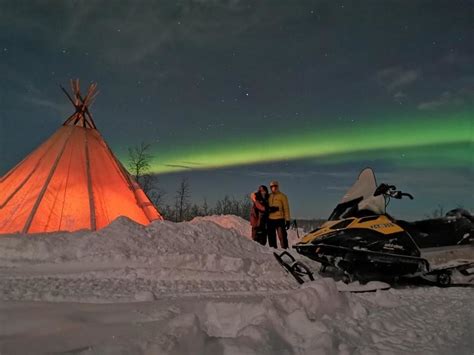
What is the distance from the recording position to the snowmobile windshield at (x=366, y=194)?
172 inches

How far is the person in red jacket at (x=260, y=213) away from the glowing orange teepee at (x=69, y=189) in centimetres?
293

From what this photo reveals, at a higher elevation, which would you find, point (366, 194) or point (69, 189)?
point (69, 189)

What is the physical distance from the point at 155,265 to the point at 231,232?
2231 millimetres

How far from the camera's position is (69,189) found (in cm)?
873

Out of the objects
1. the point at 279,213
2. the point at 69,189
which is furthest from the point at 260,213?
the point at 69,189

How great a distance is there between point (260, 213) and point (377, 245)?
4279mm

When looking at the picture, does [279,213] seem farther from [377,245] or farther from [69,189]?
[69,189]

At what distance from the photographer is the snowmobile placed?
13.4 ft

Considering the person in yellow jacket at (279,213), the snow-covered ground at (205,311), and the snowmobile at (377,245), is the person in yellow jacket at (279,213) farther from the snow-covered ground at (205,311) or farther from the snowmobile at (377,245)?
the snowmobile at (377,245)

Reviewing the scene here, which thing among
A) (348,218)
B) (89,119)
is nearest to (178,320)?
(348,218)

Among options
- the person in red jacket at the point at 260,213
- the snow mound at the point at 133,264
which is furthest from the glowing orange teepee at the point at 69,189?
the person in red jacket at the point at 260,213

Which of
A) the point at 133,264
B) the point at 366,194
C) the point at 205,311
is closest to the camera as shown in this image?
the point at 205,311

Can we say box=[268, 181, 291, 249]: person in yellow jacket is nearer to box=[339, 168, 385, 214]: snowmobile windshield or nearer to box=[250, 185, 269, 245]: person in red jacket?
box=[250, 185, 269, 245]: person in red jacket

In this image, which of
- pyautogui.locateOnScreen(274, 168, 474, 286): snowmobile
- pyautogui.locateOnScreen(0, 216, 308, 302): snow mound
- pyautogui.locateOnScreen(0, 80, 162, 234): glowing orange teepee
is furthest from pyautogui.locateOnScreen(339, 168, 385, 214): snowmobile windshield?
pyautogui.locateOnScreen(0, 80, 162, 234): glowing orange teepee
